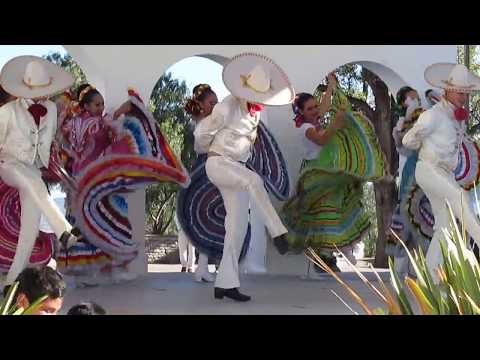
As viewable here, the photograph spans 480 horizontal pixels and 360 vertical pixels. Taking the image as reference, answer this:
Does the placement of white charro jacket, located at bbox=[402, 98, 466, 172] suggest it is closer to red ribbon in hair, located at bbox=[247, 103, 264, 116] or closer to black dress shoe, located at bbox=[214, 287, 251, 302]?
red ribbon in hair, located at bbox=[247, 103, 264, 116]

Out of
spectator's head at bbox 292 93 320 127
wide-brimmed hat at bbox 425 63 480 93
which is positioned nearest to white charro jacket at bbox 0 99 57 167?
spectator's head at bbox 292 93 320 127

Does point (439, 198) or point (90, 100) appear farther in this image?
point (90, 100)

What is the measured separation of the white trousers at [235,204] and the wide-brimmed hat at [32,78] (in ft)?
3.79

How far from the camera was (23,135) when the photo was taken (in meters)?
5.95

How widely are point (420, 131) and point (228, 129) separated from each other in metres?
1.46

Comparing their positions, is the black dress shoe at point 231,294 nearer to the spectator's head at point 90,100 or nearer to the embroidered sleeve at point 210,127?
the embroidered sleeve at point 210,127

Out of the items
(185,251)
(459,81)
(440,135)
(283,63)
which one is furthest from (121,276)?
(459,81)

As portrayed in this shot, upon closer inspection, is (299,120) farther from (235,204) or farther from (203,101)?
(235,204)

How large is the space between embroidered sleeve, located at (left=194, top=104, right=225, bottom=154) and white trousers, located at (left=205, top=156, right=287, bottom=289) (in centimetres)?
12

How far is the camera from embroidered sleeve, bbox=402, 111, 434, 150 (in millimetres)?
6414
